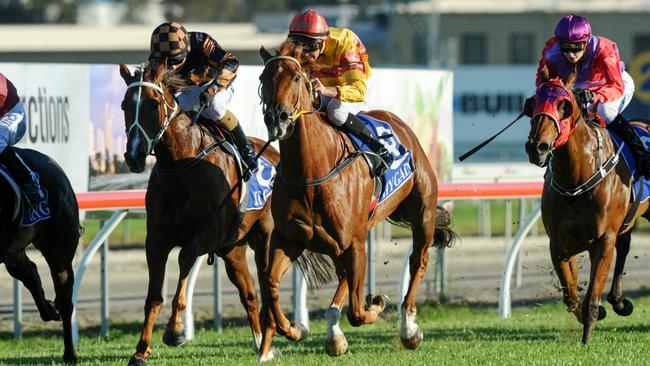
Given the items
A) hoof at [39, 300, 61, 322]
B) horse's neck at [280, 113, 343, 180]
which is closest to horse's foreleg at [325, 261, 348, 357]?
horse's neck at [280, 113, 343, 180]

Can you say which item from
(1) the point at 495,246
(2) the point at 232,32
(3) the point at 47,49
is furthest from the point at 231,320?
(2) the point at 232,32

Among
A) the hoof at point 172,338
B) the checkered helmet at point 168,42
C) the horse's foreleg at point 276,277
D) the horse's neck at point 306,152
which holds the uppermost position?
the checkered helmet at point 168,42

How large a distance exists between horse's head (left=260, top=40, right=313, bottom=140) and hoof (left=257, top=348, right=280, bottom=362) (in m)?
1.25

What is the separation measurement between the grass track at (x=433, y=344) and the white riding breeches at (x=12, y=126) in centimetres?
125

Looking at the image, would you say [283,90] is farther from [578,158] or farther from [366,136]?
[578,158]

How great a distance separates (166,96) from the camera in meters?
6.96

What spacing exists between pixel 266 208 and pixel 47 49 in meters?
A: 24.8

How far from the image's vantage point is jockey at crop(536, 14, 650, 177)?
7684 mm

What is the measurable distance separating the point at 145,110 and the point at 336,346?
1.56 m

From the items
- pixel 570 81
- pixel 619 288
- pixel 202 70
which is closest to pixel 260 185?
pixel 202 70

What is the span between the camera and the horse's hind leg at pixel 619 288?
826 centimetres

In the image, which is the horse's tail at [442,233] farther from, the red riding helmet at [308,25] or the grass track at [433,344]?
the red riding helmet at [308,25]

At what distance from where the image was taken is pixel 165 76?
7023 mm

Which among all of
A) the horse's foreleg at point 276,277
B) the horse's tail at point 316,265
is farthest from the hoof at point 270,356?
the horse's tail at point 316,265
